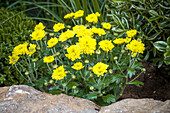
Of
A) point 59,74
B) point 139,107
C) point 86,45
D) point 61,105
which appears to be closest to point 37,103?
point 61,105

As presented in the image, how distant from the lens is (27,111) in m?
1.30

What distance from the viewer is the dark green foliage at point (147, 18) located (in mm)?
1985

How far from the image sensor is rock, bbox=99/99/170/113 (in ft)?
4.03

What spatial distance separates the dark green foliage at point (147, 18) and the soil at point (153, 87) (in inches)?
11.6

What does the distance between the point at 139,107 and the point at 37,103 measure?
70 cm

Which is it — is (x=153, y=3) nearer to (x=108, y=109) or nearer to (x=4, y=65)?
(x=108, y=109)

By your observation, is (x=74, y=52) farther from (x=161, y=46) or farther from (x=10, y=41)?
(x=10, y=41)

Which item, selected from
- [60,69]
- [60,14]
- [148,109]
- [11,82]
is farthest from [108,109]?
[60,14]

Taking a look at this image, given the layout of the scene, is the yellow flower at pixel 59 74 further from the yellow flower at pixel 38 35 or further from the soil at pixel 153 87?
the soil at pixel 153 87

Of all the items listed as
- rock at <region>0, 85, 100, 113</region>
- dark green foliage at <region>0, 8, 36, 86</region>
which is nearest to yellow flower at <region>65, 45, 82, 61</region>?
rock at <region>0, 85, 100, 113</region>

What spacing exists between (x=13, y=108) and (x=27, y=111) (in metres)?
0.11

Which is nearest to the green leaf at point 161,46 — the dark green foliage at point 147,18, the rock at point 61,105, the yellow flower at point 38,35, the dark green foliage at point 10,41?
the dark green foliage at point 147,18

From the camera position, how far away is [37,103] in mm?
1368

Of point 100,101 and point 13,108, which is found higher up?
point 13,108
